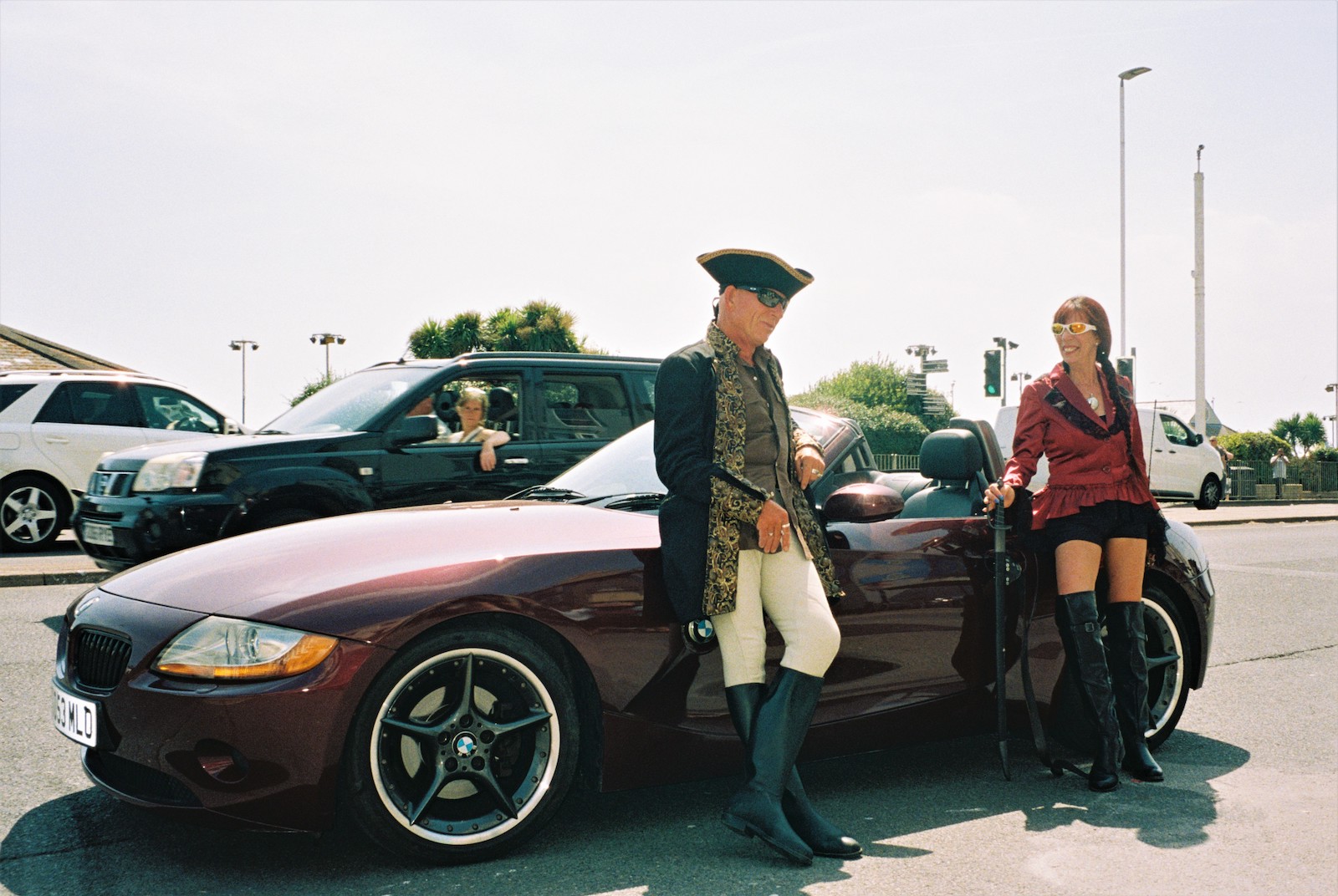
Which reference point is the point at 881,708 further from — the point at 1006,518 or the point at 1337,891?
the point at 1337,891

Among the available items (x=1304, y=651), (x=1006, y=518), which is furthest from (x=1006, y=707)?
(x=1304, y=651)

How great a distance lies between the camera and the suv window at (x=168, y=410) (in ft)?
44.0

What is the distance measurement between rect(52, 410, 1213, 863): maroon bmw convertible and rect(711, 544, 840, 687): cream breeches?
0.12m

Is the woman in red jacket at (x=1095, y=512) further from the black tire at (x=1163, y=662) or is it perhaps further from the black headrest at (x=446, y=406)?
the black headrest at (x=446, y=406)

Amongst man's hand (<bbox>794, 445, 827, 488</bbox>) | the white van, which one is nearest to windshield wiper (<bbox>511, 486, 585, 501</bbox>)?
man's hand (<bbox>794, 445, 827, 488</bbox>)

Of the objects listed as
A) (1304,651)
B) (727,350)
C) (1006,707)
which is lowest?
(1304,651)

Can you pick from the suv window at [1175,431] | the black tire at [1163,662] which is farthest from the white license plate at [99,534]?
the suv window at [1175,431]

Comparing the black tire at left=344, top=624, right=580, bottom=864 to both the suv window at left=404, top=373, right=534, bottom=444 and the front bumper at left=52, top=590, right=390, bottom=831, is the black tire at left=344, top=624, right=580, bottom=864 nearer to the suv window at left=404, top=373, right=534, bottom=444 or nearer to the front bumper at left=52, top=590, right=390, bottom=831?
the front bumper at left=52, top=590, right=390, bottom=831

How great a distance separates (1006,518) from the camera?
4.85 metres

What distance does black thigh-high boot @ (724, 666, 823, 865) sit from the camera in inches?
146

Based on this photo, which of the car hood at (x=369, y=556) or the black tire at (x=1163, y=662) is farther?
the black tire at (x=1163, y=662)

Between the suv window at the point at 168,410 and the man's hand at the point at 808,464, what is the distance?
10.5 metres

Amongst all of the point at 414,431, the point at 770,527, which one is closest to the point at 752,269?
the point at 770,527

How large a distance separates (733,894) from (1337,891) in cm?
166
